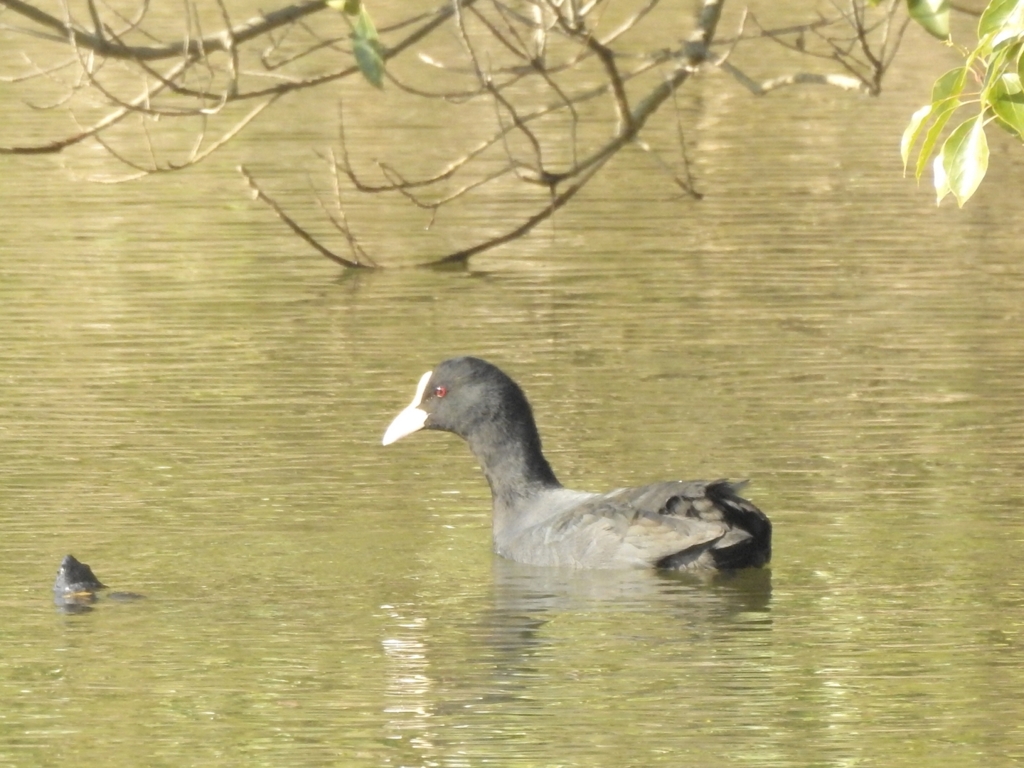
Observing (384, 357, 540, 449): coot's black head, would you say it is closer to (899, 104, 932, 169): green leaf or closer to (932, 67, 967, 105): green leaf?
(899, 104, 932, 169): green leaf

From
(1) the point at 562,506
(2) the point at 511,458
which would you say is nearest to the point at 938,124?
(1) the point at 562,506

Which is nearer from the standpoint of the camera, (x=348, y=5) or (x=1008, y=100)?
(x=1008, y=100)

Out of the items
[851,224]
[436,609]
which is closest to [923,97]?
[851,224]

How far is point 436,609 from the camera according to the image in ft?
28.3

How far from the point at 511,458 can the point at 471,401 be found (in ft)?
1.00

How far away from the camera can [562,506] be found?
9.76 m

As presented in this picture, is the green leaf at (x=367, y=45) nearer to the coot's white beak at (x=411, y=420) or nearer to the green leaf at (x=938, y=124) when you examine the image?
the green leaf at (x=938, y=124)

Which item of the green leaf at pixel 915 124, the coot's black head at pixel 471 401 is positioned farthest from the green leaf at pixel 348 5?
the coot's black head at pixel 471 401

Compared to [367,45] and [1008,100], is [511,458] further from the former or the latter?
[1008,100]

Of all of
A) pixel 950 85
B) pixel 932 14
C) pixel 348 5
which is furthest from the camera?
pixel 348 5

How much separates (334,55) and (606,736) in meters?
21.0

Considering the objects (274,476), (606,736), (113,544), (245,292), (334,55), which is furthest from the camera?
(334,55)

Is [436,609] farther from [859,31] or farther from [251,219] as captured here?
[251,219]

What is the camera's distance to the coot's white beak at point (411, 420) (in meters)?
10.2
